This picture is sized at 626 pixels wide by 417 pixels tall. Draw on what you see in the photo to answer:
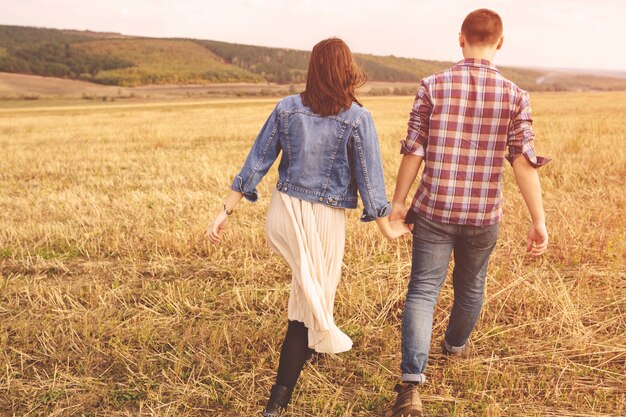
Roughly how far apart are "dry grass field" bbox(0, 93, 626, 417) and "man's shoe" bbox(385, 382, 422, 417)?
245mm

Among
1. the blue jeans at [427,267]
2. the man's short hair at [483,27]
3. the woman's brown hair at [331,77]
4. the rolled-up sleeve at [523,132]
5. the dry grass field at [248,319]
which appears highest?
the man's short hair at [483,27]

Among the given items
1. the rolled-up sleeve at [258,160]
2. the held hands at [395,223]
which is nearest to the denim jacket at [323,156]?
the rolled-up sleeve at [258,160]

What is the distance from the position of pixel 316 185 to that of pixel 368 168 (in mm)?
277

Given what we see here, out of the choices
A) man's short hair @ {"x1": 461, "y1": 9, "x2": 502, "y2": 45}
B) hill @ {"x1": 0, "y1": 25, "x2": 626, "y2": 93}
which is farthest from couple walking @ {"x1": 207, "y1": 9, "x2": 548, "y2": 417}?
hill @ {"x1": 0, "y1": 25, "x2": 626, "y2": 93}

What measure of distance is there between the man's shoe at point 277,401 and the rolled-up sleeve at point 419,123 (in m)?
1.41

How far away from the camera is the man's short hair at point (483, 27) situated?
274 centimetres

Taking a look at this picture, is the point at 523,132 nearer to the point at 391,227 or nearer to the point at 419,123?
the point at 419,123

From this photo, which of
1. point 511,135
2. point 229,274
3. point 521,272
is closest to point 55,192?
point 229,274

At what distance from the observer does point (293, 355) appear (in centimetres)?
294

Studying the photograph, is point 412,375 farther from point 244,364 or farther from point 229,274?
point 229,274

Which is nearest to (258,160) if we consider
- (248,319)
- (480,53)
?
(480,53)

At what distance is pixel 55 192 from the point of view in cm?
905

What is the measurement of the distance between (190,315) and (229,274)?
2.72 ft

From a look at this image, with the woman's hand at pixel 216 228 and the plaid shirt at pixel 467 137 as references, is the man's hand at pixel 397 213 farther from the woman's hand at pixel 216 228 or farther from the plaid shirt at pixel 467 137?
the woman's hand at pixel 216 228
